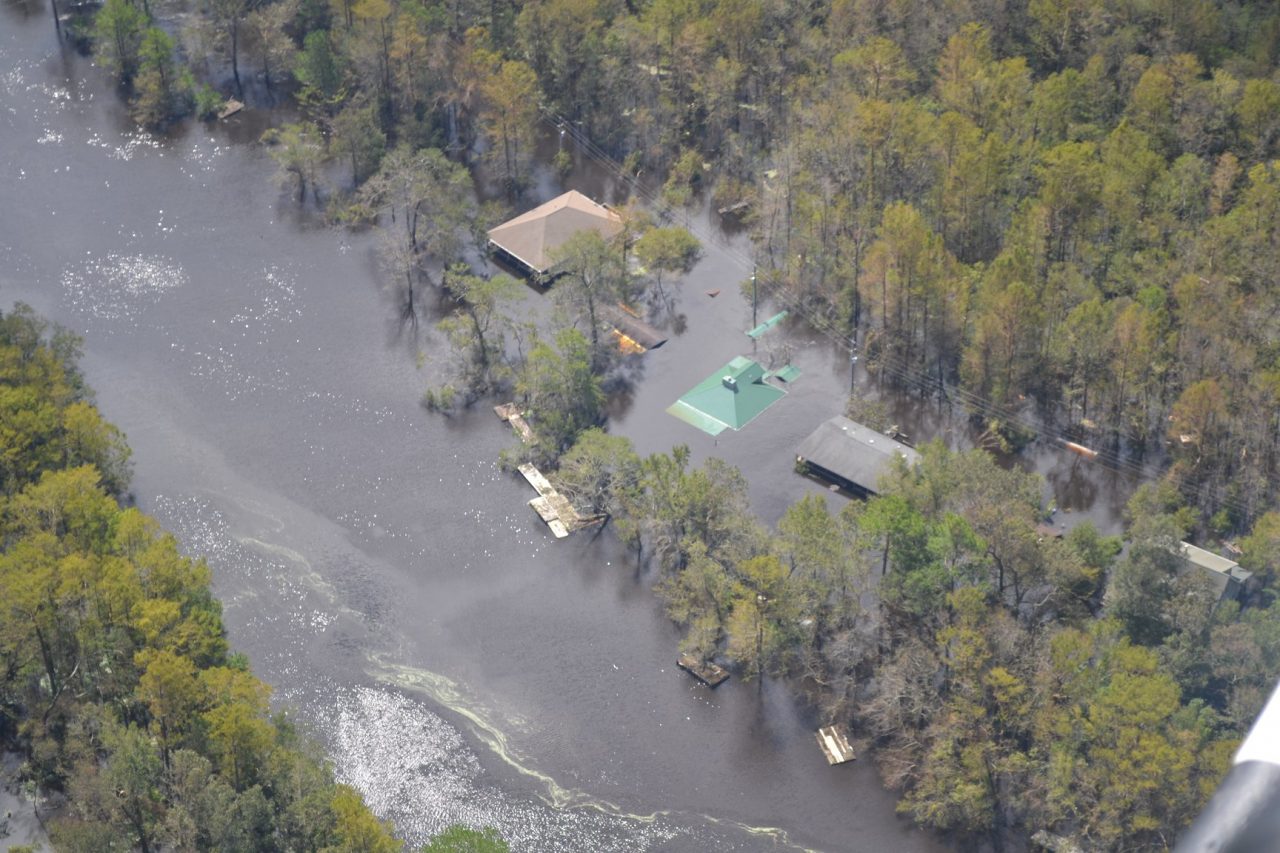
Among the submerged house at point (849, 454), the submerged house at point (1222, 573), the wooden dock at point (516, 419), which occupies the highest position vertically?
the submerged house at point (1222, 573)

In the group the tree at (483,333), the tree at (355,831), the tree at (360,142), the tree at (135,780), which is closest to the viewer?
the tree at (355,831)

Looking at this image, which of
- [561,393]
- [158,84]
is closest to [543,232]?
[561,393]

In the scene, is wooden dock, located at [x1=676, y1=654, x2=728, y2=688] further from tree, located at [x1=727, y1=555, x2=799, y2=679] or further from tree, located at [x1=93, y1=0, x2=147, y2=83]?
tree, located at [x1=93, y1=0, x2=147, y2=83]

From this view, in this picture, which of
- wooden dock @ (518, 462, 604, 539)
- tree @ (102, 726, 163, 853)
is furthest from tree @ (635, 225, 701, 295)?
tree @ (102, 726, 163, 853)

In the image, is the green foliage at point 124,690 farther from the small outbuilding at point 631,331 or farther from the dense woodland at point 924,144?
the dense woodland at point 924,144

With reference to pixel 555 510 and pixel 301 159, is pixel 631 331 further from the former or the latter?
pixel 301 159

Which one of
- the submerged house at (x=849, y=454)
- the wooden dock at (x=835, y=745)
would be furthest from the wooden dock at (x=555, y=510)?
the wooden dock at (x=835, y=745)

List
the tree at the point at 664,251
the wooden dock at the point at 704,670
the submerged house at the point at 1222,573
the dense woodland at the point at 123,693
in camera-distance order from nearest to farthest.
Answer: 1. the dense woodland at the point at 123,693
2. the submerged house at the point at 1222,573
3. the wooden dock at the point at 704,670
4. the tree at the point at 664,251

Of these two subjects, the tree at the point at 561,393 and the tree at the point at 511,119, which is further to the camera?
the tree at the point at 511,119
